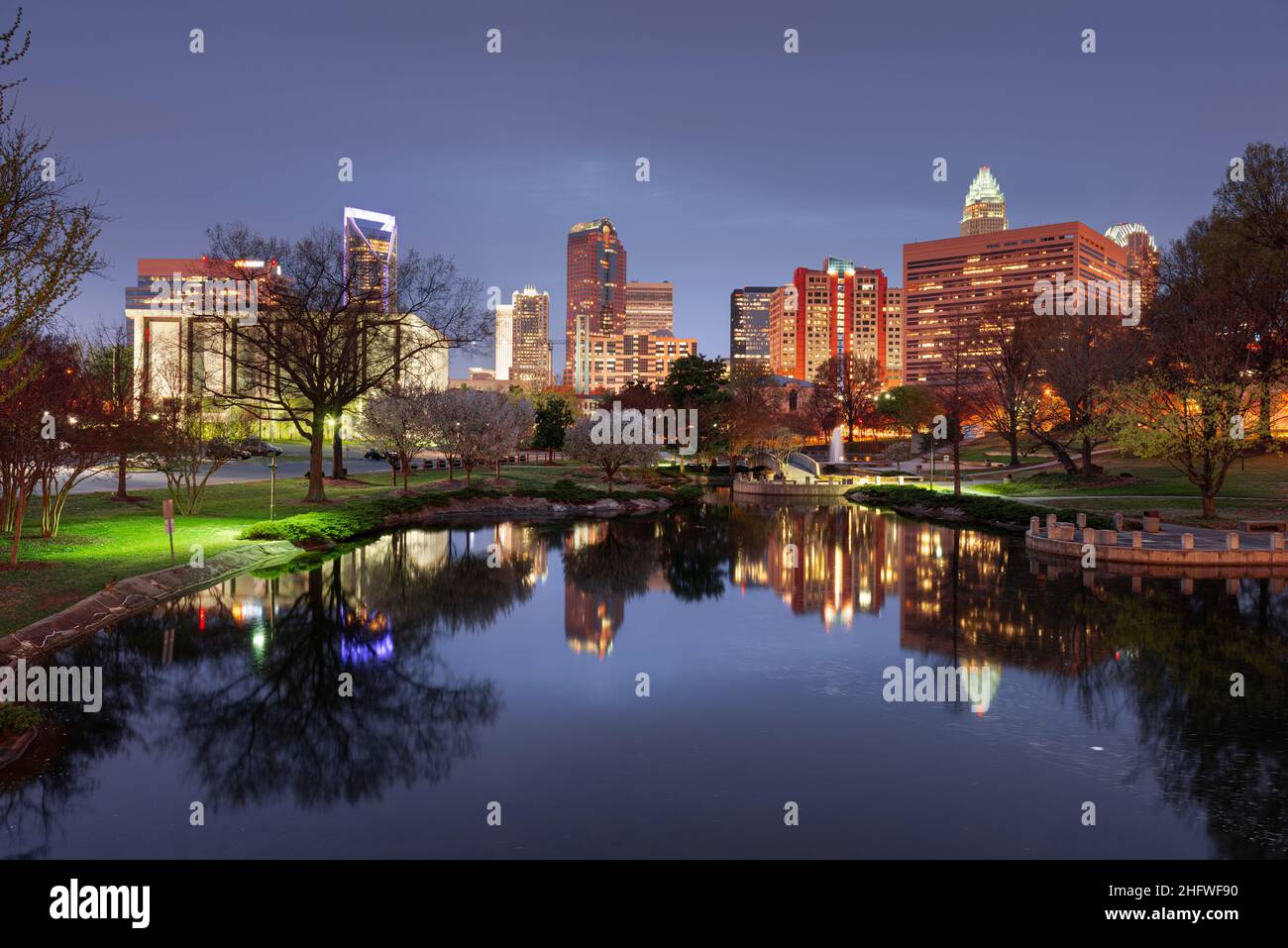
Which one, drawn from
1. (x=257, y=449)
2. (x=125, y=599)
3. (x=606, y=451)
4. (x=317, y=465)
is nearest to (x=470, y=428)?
(x=606, y=451)

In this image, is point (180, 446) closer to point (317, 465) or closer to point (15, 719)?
point (317, 465)

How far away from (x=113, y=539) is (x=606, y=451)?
112 feet

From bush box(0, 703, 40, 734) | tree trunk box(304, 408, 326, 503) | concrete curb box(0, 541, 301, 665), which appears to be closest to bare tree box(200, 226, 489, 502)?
→ tree trunk box(304, 408, 326, 503)

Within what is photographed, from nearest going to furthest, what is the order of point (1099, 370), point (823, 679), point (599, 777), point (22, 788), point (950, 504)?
point (22, 788)
point (599, 777)
point (823, 679)
point (950, 504)
point (1099, 370)

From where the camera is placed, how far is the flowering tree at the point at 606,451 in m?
59.9

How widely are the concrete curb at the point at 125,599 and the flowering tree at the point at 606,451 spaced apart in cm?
3017

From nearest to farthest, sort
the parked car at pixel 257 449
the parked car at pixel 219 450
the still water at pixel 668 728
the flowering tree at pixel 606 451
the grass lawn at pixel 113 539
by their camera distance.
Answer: the still water at pixel 668 728 → the grass lawn at pixel 113 539 → the parked car at pixel 219 450 → the flowering tree at pixel 606 451 → the parked car at pixel 257 449

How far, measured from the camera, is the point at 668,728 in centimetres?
1402

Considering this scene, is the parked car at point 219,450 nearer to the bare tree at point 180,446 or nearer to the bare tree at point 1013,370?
the bare tree at point 180,446

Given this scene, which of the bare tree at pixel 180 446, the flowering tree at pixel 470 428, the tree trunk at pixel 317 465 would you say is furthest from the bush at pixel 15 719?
the flowering tree at pixel 470 428

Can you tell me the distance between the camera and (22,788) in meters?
11.0
